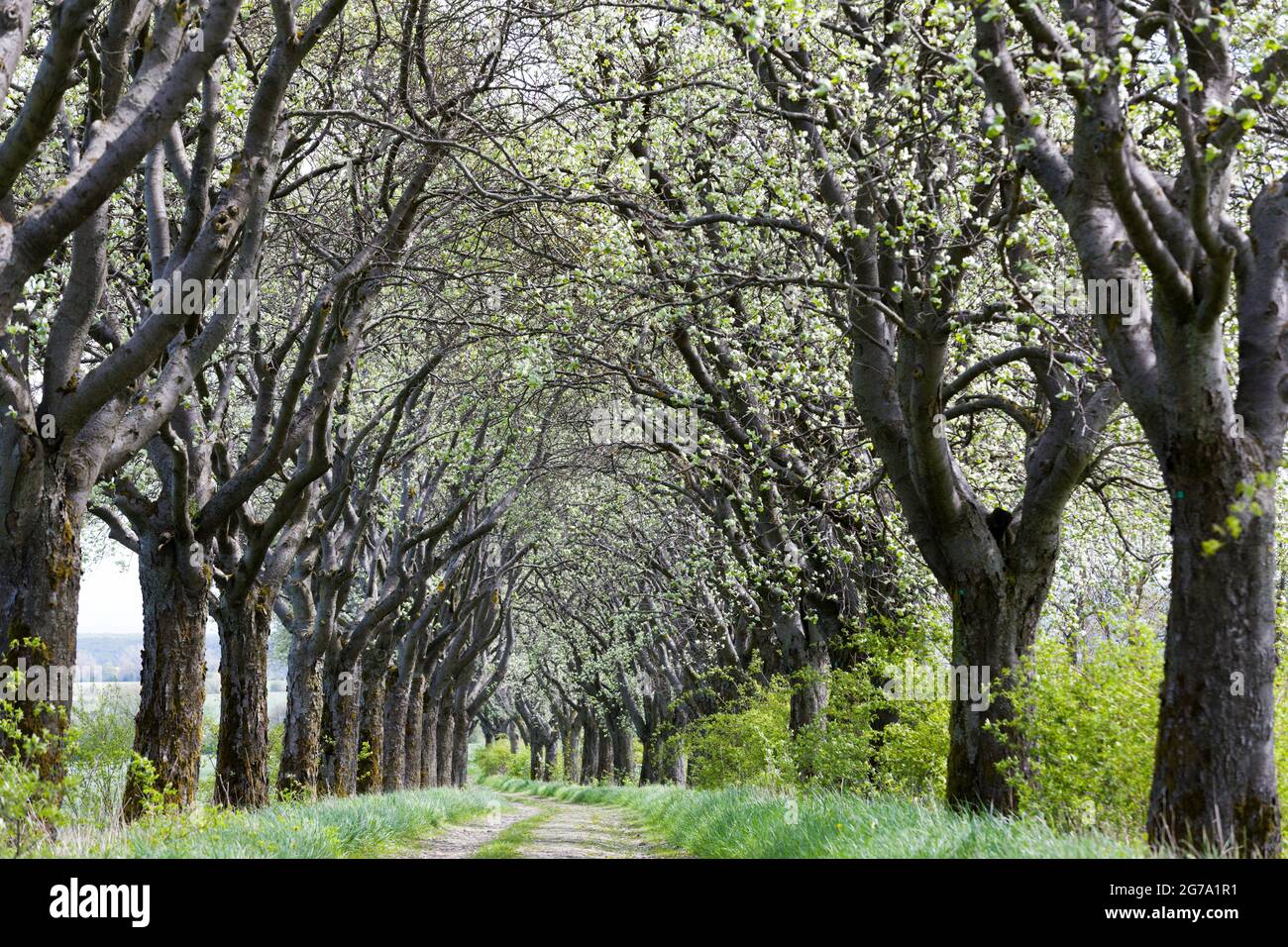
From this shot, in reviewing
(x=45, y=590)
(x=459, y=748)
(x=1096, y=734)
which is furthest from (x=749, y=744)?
(x=459, y=748)

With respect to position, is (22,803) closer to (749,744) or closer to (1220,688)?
(1220,688)

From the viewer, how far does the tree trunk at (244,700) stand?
13945mm

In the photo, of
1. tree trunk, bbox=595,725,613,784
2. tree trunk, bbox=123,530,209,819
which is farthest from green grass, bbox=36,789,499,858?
tree trunk, bbox=595,725,613,784

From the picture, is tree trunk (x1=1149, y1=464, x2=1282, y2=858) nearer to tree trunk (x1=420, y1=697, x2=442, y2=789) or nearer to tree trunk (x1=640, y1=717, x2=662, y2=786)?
tree trunk (x1=420, y1=697, x2=442, y2=789)

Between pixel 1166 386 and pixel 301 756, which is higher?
pixel 1166 386

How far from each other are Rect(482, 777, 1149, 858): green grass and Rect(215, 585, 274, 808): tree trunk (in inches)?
229

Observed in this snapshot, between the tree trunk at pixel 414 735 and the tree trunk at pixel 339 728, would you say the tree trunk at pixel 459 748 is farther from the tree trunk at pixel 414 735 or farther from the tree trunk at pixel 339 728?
the tree trunk at pixel 339 728

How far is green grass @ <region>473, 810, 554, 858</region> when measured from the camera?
14893 mm

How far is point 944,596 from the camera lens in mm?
Result: 16375

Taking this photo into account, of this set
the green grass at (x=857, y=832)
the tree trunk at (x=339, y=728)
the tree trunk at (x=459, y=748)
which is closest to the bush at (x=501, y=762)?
the tree trunk at (x=459, y=748)
